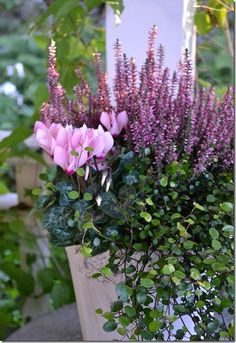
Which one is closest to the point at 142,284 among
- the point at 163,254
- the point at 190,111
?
the point at 163,254

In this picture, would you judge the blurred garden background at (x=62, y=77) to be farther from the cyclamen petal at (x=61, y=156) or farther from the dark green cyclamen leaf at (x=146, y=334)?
the dark green cyclamen leaf at (x=146, y=334)

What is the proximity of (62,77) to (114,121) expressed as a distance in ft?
0.90

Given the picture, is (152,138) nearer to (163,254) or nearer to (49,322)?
Result: (163,254)

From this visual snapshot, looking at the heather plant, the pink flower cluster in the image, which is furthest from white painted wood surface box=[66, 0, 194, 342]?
the pink flower cluster

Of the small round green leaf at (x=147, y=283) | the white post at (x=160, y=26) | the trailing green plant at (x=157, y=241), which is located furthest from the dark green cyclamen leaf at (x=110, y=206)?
the white post at (x=160, y=26)

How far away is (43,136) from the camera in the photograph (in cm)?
75

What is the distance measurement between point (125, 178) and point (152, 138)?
65mm

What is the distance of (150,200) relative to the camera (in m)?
0.71

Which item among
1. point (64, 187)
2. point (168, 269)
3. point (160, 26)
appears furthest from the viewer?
point (160, 26)

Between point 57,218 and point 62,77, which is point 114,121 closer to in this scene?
point 57,218

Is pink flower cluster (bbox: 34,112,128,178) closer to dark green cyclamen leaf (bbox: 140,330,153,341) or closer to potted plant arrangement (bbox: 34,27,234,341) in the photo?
potted plant arrangement (bbox: 34,27,234,341)

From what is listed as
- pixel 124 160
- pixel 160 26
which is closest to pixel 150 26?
pixel 160 26

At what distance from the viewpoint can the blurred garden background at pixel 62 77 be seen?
1.06 meters

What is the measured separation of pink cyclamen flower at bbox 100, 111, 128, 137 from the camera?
80 cm
